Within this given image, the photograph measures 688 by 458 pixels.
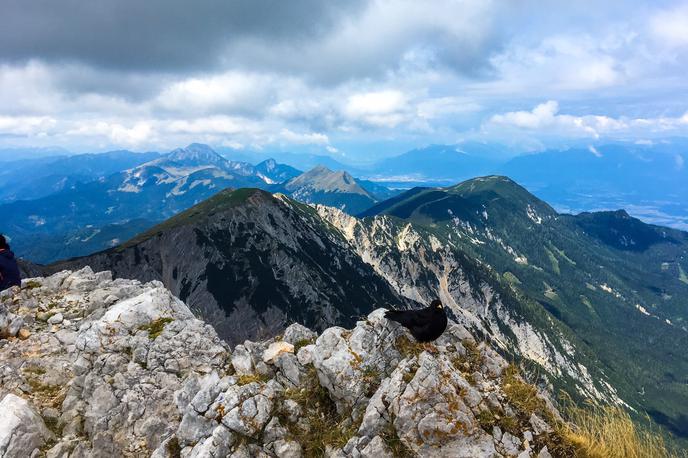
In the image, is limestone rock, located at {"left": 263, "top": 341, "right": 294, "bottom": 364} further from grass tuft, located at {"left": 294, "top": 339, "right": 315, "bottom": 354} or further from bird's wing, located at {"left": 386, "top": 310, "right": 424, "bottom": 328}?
bird's wing, located at {"left": 386, "top": 310, "right": 424, "bottom": 328}

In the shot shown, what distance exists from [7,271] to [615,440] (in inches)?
1270

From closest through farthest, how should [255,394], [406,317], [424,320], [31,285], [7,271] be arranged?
[255,394] < [424,320] < [406,317] < [7,271] < [31,285]

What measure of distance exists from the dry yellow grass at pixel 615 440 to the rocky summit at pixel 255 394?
651mm

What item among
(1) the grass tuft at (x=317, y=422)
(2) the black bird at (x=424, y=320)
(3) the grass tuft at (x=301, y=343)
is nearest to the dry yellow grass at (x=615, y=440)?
(2) the black bird at (x=424, y=320)

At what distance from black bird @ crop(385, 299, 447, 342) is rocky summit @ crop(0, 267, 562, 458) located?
16.5 inches

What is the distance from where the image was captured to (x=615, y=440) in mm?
11242

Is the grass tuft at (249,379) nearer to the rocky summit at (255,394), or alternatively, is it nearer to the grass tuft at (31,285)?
the rocky summit at (255,394)

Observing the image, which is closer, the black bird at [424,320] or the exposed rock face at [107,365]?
the black bird at [424,320]

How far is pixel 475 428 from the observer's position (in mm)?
11547

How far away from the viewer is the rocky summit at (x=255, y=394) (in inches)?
464

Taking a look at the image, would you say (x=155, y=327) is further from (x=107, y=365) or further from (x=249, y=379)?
(x=249, y=379)

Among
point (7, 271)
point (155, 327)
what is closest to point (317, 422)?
point (155, 327)

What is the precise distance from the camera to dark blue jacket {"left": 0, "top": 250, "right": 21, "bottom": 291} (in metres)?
24.0

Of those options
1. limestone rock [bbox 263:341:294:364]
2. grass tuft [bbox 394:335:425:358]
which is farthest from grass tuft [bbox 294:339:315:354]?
grass tuft [bbox 394:335:425:358]
